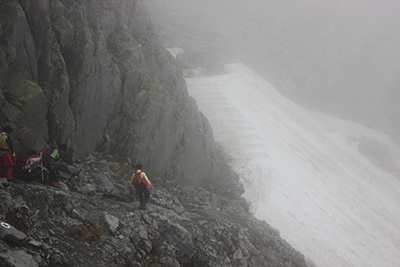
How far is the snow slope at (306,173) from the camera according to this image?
59.1 ft

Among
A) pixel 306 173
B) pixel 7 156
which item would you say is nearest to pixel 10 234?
pixel 7 156

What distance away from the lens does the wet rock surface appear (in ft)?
19.5

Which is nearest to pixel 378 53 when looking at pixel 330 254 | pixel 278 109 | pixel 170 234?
pixel 278 109

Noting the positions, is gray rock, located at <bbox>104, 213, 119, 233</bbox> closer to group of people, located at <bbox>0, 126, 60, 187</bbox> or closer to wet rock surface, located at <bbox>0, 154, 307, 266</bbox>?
wet rock surface, located at <bbox>0, 154, 307, 266</bbox>

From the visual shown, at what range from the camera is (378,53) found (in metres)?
50.4

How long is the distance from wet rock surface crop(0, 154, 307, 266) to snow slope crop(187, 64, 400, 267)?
5427 mm

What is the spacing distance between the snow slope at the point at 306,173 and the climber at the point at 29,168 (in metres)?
13.9

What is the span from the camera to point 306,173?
25.6 meters

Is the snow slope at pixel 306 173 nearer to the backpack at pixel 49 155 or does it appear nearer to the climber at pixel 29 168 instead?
the backpack at pixel 49 155

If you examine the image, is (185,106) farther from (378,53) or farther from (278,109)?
(378,53)

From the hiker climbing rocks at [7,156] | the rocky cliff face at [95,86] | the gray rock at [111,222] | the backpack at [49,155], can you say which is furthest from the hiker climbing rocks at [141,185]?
the hiker climbing rocks at [7,156]

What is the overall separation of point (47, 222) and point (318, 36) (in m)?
59.3

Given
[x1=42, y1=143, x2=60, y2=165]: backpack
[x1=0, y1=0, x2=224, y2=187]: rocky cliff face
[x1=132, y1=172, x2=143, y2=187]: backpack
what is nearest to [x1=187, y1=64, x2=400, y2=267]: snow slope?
[x1=0, y1=0, x2=224, y2=187]: rocky cliff face

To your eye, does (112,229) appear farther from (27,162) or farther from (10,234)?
(27,162)
